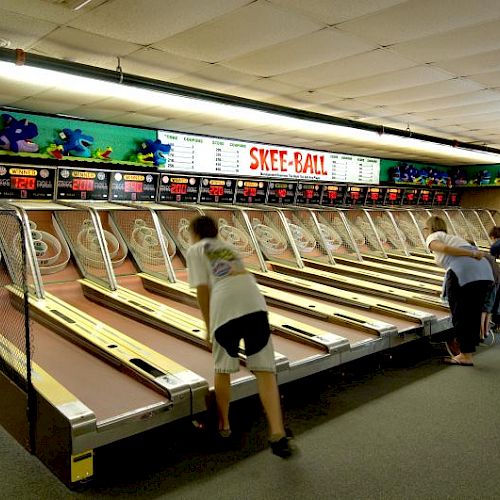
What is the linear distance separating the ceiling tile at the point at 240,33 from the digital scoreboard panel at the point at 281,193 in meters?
5.51

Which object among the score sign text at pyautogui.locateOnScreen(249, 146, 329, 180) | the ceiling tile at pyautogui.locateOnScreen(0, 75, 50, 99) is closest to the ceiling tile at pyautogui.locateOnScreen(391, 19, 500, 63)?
the ceiling tile at pyautogui.locateOnScreen(0, 75, 50, 99)

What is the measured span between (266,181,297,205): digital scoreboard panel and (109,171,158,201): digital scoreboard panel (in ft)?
8.60

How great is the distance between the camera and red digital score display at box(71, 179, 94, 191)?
24.2ft

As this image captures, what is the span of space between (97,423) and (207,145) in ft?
22.9

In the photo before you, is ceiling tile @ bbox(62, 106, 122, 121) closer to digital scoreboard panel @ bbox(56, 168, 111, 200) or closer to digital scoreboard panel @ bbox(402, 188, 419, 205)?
digital scoreboard panel @ bbox(56, 168, 111, 200)

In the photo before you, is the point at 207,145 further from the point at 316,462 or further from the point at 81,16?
the point at 316,462

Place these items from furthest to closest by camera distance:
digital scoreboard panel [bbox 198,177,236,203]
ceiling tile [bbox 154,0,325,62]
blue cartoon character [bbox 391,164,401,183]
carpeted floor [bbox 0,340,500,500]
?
blue cartoon character [bbox 391,164,401,183]
digital scoreboard panel [bbox 198,177,236,203]
ceiling tile [bbox 154,0,325,62]
carpeted floor [bbox 0,340,500,500]

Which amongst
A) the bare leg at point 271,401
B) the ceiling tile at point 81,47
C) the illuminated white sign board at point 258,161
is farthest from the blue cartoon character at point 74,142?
the bare leg at point 271,401

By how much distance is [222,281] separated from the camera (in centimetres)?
349

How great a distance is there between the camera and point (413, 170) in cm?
1414

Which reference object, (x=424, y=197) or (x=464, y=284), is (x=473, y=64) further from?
(x=424, y=197)

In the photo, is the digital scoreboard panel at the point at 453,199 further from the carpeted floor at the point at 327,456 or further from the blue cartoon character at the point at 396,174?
the carpeted floor at the point at 327,456

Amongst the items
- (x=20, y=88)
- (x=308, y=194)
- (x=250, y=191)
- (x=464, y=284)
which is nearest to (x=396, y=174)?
(x=308, y=194)

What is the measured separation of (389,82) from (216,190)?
426cm
